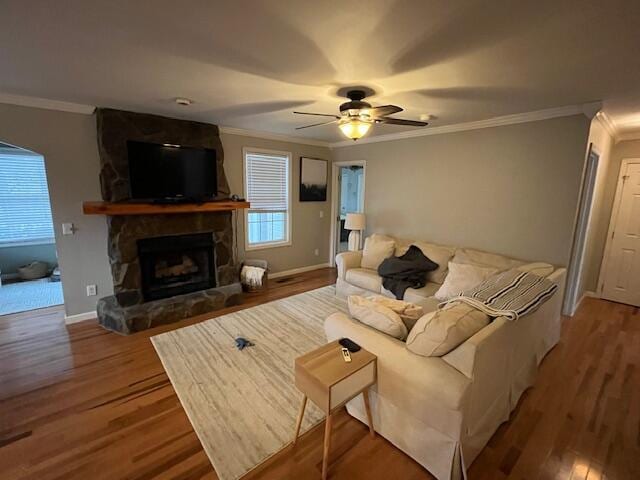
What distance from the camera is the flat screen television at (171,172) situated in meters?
3.40

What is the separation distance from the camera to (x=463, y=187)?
3.90 m

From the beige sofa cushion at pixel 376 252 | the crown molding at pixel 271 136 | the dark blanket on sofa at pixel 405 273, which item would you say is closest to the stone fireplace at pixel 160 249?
the crown molding at pixel 271 136

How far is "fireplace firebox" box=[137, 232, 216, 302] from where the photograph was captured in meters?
3.66

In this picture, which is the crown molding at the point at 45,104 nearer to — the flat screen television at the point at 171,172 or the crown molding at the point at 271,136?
the flat screen television at the point at 171,172

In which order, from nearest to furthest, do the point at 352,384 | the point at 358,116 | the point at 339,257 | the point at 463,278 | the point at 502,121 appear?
the point at 352,384
the point at 358,116
the point at 463,278
the point at 502,121
the point at 339,257

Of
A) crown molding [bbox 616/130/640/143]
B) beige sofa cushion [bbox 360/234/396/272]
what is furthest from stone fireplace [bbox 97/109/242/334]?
crown molding [bbox 616/130/640/143]

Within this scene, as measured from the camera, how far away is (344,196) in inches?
317

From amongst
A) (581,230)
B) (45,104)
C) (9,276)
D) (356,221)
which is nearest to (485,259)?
(581,230)

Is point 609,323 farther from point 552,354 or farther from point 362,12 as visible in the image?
point 362,12

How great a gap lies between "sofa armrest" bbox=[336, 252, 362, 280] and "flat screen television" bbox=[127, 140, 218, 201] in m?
2.11

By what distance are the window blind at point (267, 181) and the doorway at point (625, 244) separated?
16.7ft

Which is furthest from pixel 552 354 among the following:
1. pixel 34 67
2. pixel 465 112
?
pixel 34 67

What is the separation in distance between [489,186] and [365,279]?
201 centimetres

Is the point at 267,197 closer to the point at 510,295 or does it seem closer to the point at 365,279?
the point at 365,279
